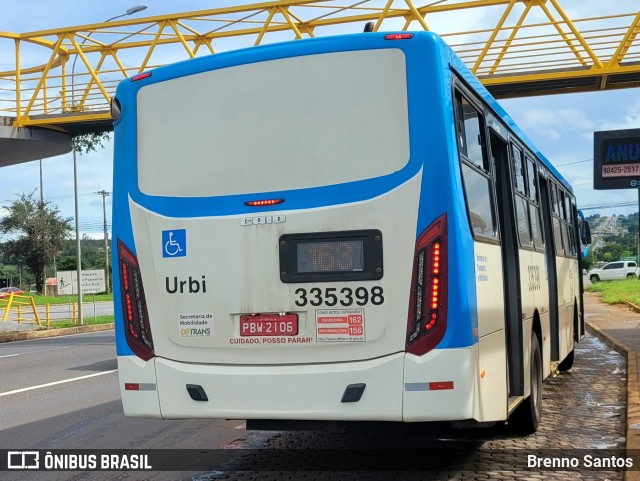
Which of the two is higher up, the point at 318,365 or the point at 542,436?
the point at 318,365

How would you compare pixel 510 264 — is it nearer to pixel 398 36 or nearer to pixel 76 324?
pixel 398 36

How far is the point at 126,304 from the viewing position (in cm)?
616

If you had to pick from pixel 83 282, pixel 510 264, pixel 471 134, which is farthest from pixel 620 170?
pixel 471 134

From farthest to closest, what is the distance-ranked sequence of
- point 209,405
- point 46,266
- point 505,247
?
point 46,266 → point 505,247 → point 209,405

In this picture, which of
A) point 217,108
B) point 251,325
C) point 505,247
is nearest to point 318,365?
point 251,325

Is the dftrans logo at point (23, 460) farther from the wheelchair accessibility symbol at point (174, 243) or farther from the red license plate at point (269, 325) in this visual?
the red license plate at point (269, 325)

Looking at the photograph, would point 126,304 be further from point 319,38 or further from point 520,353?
point 520,353

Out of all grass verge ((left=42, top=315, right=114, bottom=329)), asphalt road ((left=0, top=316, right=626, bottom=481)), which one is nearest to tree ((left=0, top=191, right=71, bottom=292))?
grass verge ((left=42, top=315, right=114, bottom=329))

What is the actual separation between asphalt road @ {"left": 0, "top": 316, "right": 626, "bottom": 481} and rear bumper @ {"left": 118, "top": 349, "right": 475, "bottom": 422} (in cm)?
93

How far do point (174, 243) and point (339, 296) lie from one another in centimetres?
131

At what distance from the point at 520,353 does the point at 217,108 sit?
3.32 metres

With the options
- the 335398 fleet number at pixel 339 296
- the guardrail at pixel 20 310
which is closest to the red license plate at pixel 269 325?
the 335398 fleet number at pixel 339 296

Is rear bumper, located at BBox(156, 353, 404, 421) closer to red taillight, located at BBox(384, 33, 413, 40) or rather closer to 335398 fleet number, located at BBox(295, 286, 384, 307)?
335398 fleet number, located at BBox(295, 286, 384, 307)

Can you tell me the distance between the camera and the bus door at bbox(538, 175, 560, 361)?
9992 mm
